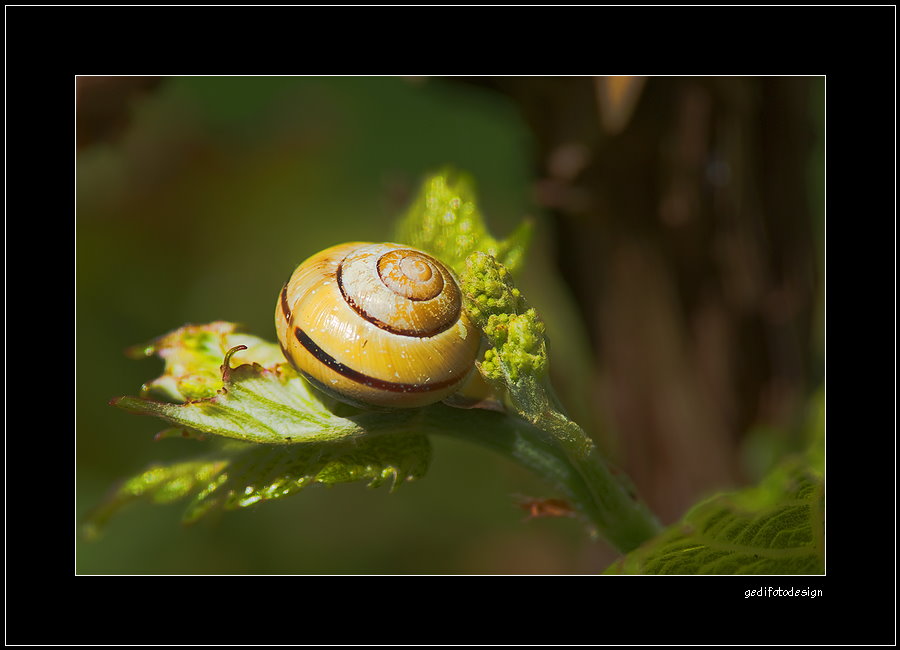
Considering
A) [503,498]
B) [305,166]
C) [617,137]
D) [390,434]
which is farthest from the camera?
[305,166]

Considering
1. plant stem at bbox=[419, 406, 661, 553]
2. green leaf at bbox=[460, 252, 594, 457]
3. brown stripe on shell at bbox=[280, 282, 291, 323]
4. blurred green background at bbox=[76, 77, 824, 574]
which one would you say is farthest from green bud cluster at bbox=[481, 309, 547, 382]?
blurred green background at bbox=[76, 77, 824, 574]

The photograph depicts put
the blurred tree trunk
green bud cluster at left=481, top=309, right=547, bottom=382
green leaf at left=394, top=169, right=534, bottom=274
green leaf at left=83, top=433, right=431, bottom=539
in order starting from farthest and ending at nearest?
the blurred tree trunk → green leaf at left=394, top=169, right=534, bottom=274 → green leaf at left=83, top=433, right=431, bottom=539 → green bud cluster at left=481, top=309, right=547, bottom=382

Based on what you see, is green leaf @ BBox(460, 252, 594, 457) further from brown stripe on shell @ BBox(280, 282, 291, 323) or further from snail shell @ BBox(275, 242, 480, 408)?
brown stripe on shell @ BBox(280, 282, 291, 323)

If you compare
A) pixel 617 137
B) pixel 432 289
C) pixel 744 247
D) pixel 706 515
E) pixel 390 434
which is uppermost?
pixel 617 137

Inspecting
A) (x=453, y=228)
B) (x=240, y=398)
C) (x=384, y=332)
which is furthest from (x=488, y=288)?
(x=240, y=398)

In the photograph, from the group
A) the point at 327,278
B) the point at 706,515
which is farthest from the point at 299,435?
the point at 706,515

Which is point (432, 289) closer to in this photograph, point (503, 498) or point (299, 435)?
point (299, 435)

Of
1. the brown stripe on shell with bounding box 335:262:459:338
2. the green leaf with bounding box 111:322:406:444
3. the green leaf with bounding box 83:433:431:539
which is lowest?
the green leaf with bounding box 83:433:431:539
